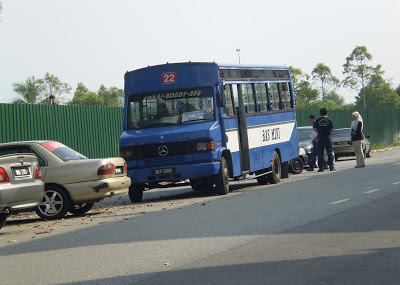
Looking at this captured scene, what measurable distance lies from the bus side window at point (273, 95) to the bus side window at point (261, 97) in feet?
1.32

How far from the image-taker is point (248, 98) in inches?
819

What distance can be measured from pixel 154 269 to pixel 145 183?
10.5 metres

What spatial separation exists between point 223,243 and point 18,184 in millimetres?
4590

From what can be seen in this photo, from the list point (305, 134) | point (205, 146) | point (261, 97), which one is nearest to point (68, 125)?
point (261, 97)

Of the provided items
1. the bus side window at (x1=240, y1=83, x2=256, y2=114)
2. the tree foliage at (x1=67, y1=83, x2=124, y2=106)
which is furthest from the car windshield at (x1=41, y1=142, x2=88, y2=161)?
the tree foliage at (x1=67, y1=83, x2=124, y2=106)

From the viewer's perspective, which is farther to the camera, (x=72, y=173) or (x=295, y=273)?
(x=72, y=173)

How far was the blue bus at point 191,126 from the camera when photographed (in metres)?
18.1

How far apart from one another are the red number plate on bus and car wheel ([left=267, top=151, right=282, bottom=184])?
4.59 m

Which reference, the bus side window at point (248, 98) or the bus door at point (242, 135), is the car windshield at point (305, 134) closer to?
the bus side window at point (248, 98)

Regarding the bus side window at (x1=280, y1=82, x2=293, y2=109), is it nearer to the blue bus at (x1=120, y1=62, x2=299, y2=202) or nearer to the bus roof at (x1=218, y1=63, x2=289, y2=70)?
the bus roof at (x1=218, y1=63, x2=289, y2=70)

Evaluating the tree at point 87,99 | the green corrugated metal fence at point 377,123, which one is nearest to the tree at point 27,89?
the tree at point 87,99

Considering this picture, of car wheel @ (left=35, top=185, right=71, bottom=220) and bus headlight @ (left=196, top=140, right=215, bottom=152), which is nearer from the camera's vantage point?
car wheel @ (left=35, top=185, right=71, bottom=220)

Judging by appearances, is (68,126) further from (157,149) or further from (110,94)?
(110,94)

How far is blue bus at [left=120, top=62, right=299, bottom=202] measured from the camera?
59.4ft
